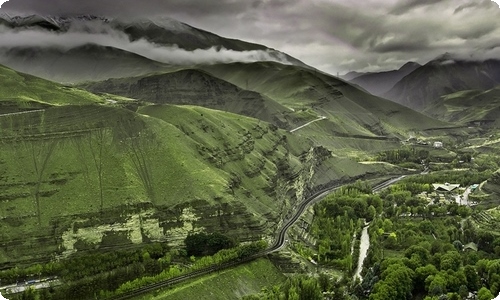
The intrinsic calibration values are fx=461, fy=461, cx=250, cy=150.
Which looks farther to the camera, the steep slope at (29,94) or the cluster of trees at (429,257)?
the steep slope at (29,94)

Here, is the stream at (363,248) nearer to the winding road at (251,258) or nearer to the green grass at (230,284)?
the green grass at (230,284)

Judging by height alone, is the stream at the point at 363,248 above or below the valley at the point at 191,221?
below

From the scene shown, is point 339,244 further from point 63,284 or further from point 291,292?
point 63,284

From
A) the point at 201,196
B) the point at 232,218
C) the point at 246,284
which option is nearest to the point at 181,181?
the point at 201,196

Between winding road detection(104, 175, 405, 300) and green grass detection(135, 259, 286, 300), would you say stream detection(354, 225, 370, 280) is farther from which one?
winding road detection(104, 175, 405, 300)

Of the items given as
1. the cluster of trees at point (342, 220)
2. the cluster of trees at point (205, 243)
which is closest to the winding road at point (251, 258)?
the cluster of trees at point (205, 243)

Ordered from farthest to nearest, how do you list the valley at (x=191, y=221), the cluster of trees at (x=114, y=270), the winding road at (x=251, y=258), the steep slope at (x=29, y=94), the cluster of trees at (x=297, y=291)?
the steep slope at (x=29, y=94) → the valley at (x=191, y=221) → the cluster of trees at (x=297, y=291) → the winding road at (x=251, y=258) → the cluster of trees at (x=114, y=270)

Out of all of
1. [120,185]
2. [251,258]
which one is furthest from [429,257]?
[120,185]
